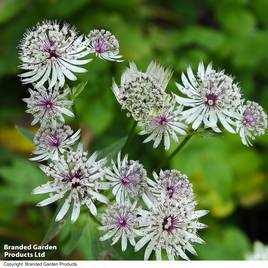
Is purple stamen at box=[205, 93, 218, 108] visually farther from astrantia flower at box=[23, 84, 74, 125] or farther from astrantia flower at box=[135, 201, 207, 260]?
astrantia flower at box=[23, 84, 74, 125]

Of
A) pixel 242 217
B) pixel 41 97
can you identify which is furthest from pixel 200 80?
pixel 242 217

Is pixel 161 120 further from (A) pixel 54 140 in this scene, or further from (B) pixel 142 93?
(A) pixel 54 140

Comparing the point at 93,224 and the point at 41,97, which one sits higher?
the point at 41,97

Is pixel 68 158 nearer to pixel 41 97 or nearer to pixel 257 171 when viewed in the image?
pixel 41 97

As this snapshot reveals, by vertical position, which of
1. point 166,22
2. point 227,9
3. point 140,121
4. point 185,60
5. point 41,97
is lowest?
point 140,121

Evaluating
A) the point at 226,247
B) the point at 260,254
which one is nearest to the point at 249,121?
the point at 260,254

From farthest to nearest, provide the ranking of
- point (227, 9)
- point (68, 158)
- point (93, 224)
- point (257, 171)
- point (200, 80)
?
point (227, 9), point (257, 171), point (93, 224), point (200, 80), point (68, 158)

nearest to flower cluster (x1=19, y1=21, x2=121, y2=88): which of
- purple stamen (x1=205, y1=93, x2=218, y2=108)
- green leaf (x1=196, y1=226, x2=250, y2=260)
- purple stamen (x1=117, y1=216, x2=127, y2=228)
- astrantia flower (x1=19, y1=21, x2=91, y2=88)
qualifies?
astrantia flower (x1=19, y1=21, x2=91, y2=88)
